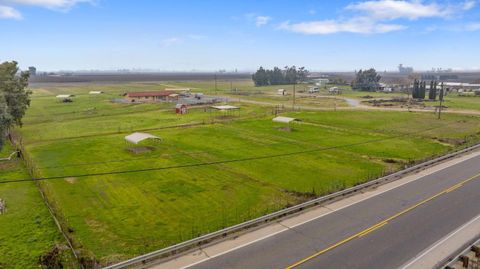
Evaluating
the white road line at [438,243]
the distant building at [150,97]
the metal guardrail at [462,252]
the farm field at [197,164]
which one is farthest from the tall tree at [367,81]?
the metal guardrail at [462,252]

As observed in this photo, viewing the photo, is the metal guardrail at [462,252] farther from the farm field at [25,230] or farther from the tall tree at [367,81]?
the tall tree at [367,81]

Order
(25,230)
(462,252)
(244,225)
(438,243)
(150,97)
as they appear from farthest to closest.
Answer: (150,97)
(25,230)
(244,225)
(438,243)
(462,252)

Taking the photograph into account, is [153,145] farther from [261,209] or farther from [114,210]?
[261,209]

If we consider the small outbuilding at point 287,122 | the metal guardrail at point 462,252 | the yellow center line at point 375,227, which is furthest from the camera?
the small outbuilding at point 287,122

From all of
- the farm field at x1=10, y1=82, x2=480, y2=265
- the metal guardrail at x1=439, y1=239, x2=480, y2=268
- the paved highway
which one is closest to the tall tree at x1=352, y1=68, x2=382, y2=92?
the farm field at x1=10, y1=82, x2=480, y2=265

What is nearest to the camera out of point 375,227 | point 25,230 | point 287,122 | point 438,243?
point 438,243

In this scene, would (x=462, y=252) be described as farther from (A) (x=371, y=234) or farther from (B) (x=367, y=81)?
(B) (x=367, y=81)

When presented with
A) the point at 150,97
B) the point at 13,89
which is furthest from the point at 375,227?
the point at 150,97
